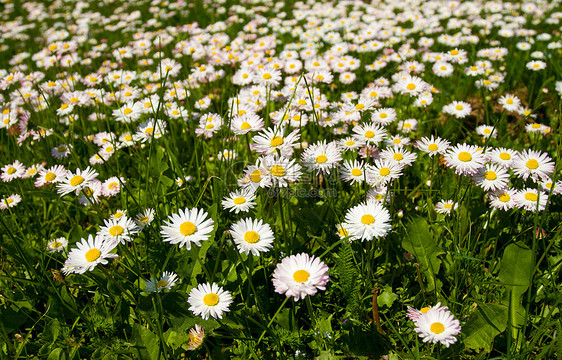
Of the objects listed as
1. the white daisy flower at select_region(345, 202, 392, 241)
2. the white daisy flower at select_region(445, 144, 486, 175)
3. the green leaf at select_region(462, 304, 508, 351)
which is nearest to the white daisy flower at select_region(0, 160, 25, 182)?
the white daisy flower at select_region(345, 202, 392, 241)

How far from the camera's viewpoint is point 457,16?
5.62 m

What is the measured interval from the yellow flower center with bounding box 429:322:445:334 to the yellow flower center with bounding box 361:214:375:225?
0.47 m

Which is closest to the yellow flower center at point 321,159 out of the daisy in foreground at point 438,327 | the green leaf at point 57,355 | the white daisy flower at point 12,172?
the daisy in foreground at point 438,327

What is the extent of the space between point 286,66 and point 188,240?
256cm

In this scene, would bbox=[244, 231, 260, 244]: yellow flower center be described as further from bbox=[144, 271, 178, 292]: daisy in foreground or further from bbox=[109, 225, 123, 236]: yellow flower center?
bbox=[109, 225, 123, 236]: yellow flower center

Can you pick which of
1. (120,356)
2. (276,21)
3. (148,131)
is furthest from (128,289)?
(276,21)

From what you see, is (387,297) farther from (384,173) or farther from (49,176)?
(49,176)

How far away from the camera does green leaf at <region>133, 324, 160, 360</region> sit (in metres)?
1.58

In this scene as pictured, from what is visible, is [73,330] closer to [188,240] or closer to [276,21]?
[188,240]

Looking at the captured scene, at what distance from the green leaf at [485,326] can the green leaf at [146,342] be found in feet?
3.92

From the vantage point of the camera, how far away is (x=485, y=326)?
62.5 inches

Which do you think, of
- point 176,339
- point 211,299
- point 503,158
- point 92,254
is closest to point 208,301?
point 211,299

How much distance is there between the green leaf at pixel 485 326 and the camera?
1565mm

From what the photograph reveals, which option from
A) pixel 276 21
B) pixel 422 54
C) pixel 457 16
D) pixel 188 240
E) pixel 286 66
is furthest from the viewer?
pixel 276 21
